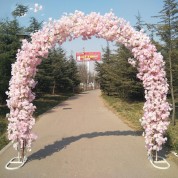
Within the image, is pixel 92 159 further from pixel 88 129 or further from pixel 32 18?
pixel 32 18

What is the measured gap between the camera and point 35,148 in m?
10.2

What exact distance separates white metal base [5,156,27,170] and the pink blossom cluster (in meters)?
0.43

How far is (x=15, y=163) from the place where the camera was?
8.49m

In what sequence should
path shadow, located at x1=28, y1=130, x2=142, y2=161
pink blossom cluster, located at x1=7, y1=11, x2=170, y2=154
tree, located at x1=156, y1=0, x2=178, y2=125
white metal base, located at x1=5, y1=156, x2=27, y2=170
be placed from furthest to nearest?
tree, located at x1=156, y1=0, x2=178, y2=125 < path shadow, located at x1=28, y1=130, x2=142, y2=161 < pink blossom cluster, located at x1=7, y1=11, x2=170, y2=154 < white metal base, located at x1=5, y1=156, x2=27, y2=170

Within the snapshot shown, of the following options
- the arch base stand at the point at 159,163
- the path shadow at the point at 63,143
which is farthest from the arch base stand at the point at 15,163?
the arch base stand at the point at 159,163

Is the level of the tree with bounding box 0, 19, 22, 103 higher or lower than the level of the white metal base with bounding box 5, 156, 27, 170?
higher

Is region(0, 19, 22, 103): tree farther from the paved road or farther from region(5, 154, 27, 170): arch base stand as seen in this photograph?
region(5, 154, 27, 170): arch base stand

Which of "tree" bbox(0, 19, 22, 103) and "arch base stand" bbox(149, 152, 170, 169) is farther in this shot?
"tree" bbox(0, 19, 22, 103)

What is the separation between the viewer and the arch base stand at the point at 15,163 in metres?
8.18

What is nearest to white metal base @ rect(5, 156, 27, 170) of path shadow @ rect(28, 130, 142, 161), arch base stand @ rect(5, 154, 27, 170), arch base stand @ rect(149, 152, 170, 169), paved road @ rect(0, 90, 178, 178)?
arch base stand @ rect(5, 154, 27, 170)

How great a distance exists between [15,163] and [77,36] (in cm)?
361

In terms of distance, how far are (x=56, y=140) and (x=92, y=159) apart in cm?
283

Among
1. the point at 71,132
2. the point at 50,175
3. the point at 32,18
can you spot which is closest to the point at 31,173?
the point at 50,175

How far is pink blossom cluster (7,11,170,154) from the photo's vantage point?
336 inches
